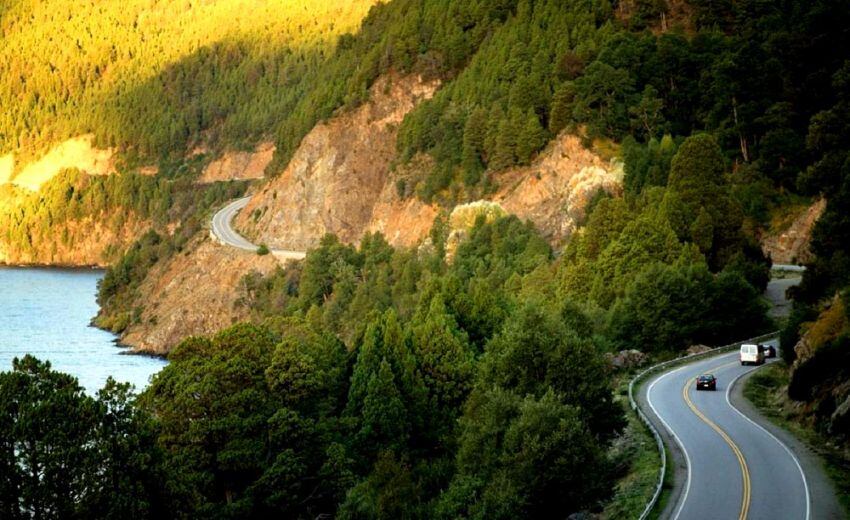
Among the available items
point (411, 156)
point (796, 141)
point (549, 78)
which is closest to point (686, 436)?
point (796, 141)

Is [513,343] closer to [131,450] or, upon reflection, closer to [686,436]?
[686,436]

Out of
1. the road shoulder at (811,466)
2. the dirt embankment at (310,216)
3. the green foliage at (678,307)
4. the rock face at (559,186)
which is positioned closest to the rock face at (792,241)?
the green foliage at (678,307)

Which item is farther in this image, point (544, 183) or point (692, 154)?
point (544, 183)

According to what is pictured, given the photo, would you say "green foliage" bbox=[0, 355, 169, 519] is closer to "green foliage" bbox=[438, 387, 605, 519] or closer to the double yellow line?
"green foliage" bbox=[438, 387, 605, 519]

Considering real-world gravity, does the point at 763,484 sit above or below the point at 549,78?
below

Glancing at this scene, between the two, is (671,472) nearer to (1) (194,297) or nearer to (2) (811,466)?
(2) (811,466)

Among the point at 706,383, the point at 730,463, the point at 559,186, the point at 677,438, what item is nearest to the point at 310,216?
the point at 559,186
